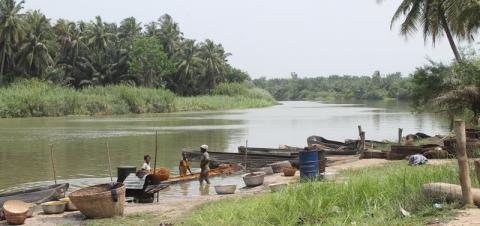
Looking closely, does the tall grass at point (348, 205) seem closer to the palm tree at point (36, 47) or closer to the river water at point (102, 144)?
the river water at point (102, 144)

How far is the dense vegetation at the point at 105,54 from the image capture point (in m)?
65.1

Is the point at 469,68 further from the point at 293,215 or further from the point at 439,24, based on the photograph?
the point at 293,215

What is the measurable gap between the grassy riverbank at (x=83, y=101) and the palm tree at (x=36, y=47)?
4.38 meters

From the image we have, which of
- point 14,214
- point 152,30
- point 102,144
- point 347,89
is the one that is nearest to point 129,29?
point 152,30

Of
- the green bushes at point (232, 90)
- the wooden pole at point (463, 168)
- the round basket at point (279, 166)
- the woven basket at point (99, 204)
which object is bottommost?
the round basket at point (279, 166)

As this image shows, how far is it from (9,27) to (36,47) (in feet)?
13.3

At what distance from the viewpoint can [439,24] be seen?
2912 centimetres

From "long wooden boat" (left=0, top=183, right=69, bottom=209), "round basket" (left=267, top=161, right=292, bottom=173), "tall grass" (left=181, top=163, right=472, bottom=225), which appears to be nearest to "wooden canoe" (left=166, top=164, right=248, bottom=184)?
"round basket" (left=267, top=161, right=292, bottom=173)

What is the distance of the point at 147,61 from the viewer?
249 feet

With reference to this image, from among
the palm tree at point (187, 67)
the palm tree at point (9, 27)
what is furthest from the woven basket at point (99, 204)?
the palm tree at point (187, 67)

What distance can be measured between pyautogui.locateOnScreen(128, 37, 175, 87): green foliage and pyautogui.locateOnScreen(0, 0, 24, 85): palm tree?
52.0 ft

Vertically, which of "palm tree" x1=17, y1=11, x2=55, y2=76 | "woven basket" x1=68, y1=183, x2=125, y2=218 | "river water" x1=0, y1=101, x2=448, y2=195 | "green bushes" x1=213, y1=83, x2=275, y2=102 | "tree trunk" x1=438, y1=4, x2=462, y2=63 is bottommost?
"river water" x1=0, y1=101, x2=448, y2=195

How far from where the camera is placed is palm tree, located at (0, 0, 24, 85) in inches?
2427

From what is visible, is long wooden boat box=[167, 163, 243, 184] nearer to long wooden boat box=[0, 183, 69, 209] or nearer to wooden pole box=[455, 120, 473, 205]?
long wooden boat box=[0, 183, 69, 209]
